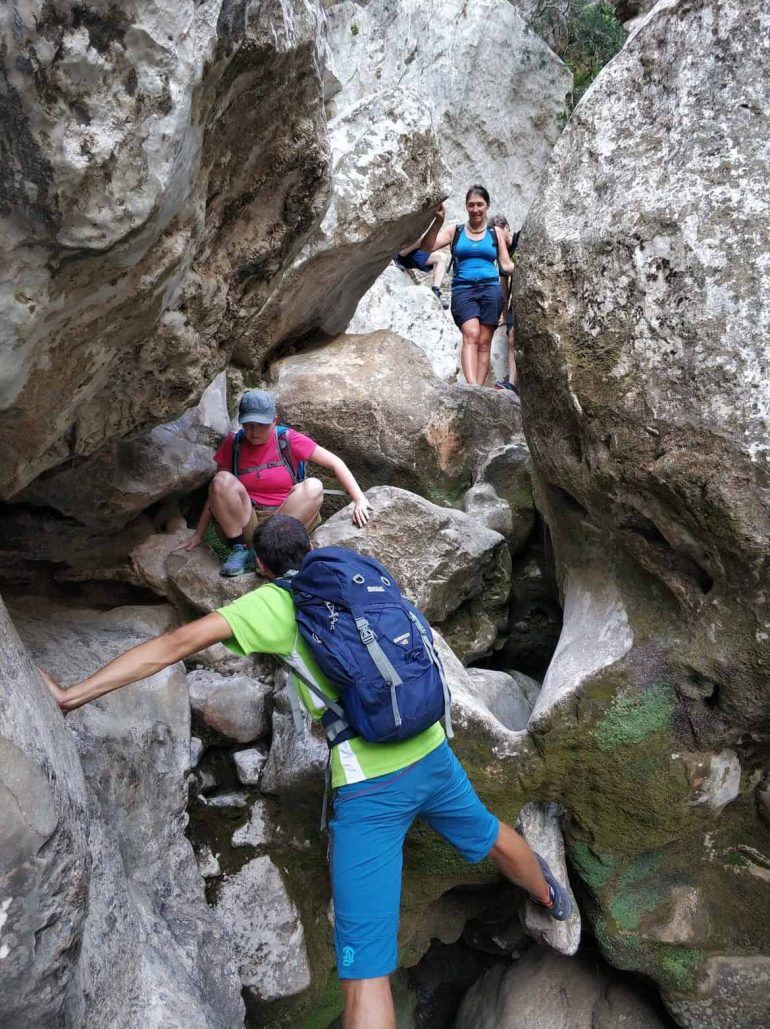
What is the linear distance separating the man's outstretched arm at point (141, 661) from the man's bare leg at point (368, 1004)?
1317 millimetres

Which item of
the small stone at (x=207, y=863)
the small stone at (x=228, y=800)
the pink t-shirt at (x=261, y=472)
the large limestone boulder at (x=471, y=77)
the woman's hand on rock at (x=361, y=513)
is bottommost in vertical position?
the small stone at (x=207, y=863)

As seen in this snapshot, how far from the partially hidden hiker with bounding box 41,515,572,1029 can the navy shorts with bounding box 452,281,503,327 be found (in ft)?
16.9

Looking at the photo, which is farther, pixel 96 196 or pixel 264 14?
pixel 264 14

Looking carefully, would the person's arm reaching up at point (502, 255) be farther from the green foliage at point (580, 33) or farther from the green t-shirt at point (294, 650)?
the green foliage at point (580, 33)

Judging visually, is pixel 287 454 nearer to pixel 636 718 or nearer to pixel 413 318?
pixel 636 718

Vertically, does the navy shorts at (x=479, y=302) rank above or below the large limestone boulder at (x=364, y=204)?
below

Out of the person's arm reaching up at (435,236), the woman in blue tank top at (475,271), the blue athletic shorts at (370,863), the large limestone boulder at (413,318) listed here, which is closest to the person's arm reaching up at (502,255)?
the woman in blue tank top at (475,271)

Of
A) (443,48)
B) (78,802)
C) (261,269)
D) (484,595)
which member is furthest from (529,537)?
(443,48)

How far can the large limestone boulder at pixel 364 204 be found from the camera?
6.35 m

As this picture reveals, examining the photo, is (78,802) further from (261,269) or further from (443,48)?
(443,48)

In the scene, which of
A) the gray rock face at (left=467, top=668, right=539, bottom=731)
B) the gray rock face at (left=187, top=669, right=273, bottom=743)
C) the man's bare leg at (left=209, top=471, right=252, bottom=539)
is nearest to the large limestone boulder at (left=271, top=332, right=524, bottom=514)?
the man's bare leg at (left=209, top=471, right=252, bottom=539)

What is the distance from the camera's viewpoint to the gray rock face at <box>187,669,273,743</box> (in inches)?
163

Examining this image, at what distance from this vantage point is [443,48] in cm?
1385

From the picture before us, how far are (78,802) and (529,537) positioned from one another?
14.8ft
